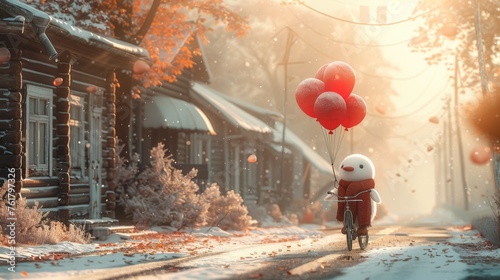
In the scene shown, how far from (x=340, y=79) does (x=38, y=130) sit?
666cm

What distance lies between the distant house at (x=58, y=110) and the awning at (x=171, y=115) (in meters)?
4.02

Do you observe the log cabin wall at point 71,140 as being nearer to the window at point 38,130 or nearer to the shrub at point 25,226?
the window at point 38,130

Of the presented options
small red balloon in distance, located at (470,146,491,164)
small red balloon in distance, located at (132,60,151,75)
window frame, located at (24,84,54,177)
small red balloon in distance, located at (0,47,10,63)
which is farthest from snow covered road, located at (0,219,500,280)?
small red balloon in distance, located at (470,146,491,164)

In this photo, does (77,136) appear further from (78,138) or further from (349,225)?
(349,225)

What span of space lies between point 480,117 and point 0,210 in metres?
11.4

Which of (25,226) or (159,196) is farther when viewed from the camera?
(159,196)

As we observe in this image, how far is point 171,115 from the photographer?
28.5 metres

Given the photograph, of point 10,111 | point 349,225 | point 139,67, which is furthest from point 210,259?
point 139,67

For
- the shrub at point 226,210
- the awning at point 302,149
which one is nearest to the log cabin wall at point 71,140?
the shrub at point 226,210

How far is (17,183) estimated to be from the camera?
17312mm

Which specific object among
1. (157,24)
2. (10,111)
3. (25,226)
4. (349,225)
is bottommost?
(349,225)

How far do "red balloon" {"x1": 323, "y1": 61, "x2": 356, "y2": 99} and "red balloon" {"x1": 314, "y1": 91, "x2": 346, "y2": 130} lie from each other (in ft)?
0.66

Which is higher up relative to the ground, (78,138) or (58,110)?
(58,110)

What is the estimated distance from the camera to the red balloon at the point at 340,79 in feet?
57.2
